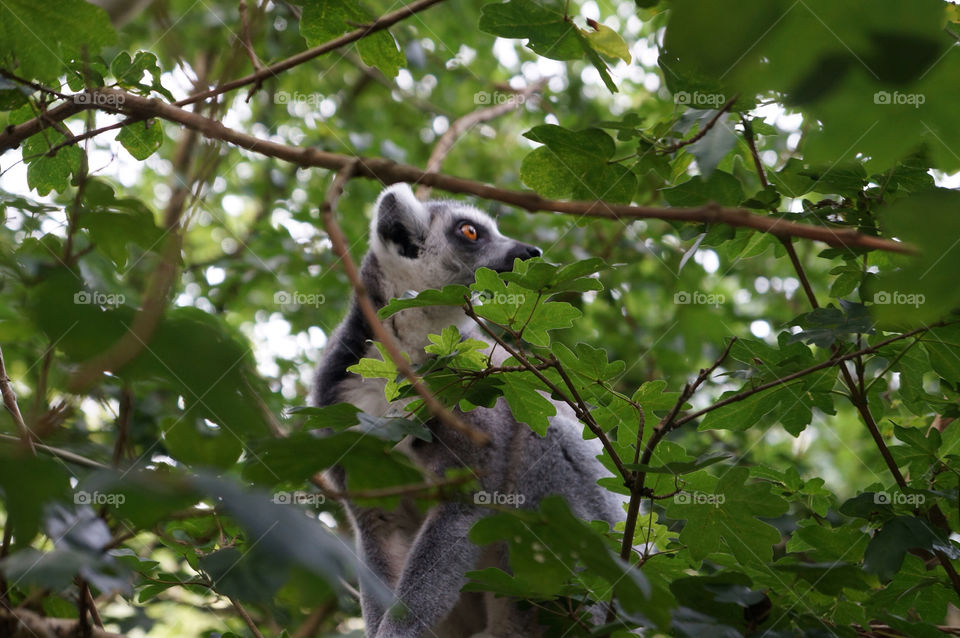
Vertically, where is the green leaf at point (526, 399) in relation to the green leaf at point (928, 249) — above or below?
above

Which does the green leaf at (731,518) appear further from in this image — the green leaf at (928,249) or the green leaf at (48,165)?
the green leaf at (48,165)

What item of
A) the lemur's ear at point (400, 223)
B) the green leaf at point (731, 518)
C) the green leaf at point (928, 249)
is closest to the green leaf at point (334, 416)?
the green leaf at point (731, 518)

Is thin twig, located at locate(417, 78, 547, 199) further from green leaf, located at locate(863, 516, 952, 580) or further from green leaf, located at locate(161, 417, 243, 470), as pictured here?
green leaf, located at locate(161, 417, 243, 470)

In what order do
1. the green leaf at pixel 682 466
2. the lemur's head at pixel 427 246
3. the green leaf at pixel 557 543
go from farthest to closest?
the lemur's head at pixel 427 246 < the green leaf at pixel 682 466 < the green leaf at pixel 557 543

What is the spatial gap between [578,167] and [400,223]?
7.59 ft

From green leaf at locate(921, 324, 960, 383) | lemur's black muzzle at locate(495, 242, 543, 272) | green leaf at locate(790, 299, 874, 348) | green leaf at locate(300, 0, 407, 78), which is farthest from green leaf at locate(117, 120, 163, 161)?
green leaf at locate(921, 324, 960, 383)

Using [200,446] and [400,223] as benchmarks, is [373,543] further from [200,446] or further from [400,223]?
[200,446]

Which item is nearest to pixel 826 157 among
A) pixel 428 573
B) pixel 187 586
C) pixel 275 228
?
pixel 187 586

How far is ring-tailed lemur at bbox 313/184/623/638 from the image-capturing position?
3664 millimetres

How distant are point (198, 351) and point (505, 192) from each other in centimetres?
46

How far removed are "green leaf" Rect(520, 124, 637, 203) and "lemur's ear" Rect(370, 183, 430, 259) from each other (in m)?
2.13

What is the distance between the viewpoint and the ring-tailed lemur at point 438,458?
3.66 meters

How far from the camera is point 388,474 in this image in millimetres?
1349

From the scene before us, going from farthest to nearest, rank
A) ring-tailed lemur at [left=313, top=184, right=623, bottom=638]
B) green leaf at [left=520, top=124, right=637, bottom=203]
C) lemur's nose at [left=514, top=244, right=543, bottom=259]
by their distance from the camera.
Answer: lemur's nose at [left=514, top=244, right=543, bottom=259] → ring-tailed lemur at [left=313, top=184, right=623, bottom=638] → green leaf at [left=520, top=124, right=637, bottom=203]
